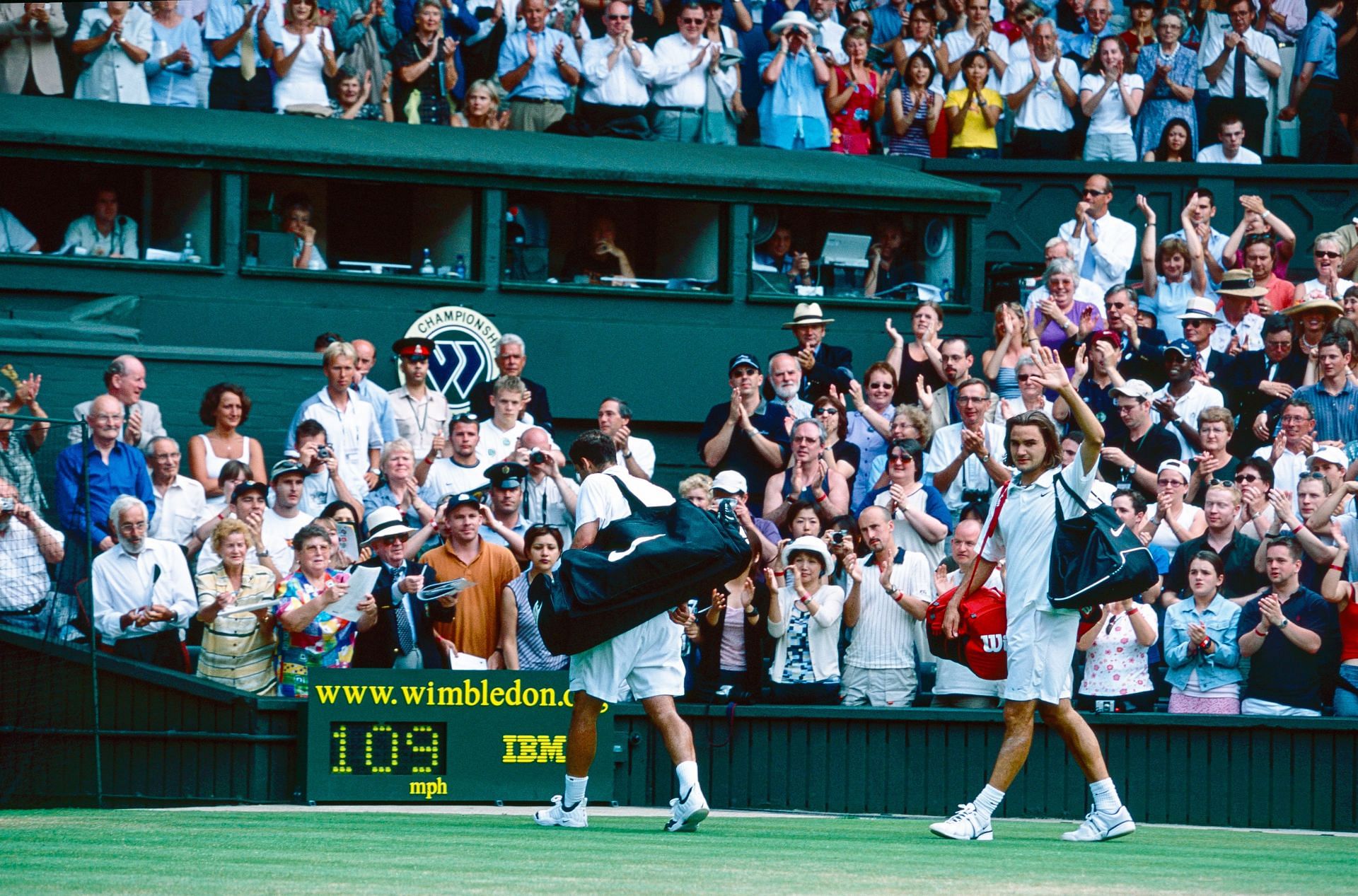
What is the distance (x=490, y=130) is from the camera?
17750 mm

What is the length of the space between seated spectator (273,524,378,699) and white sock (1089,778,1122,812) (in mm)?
4725

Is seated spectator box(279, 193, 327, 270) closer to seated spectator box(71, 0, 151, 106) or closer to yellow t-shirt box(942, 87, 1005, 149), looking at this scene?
seated spectator box(71, 0, 151, 106)

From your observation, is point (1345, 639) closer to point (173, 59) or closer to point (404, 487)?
point (404, 487)

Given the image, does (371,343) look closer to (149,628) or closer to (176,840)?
(149,628)

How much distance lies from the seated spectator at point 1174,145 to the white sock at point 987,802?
10.9 meters

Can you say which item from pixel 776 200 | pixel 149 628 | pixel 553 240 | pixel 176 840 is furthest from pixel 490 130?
pixel 176 840

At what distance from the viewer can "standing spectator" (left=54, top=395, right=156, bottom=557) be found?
12.5 meters

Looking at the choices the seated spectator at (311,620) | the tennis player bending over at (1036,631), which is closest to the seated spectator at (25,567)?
the seated spectator at (311,620)

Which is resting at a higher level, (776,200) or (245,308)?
(776,200)

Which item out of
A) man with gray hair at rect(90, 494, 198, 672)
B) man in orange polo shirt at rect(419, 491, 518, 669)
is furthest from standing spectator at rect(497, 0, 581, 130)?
man with gray hair at rect(90, 494, 198, 672)

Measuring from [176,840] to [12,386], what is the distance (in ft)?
21.4

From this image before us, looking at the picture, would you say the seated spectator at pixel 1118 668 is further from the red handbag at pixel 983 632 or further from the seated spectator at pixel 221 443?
the seated spectator at pixel 221 443

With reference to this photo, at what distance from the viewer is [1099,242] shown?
56.5 feet

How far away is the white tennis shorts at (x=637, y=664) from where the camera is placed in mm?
9445
